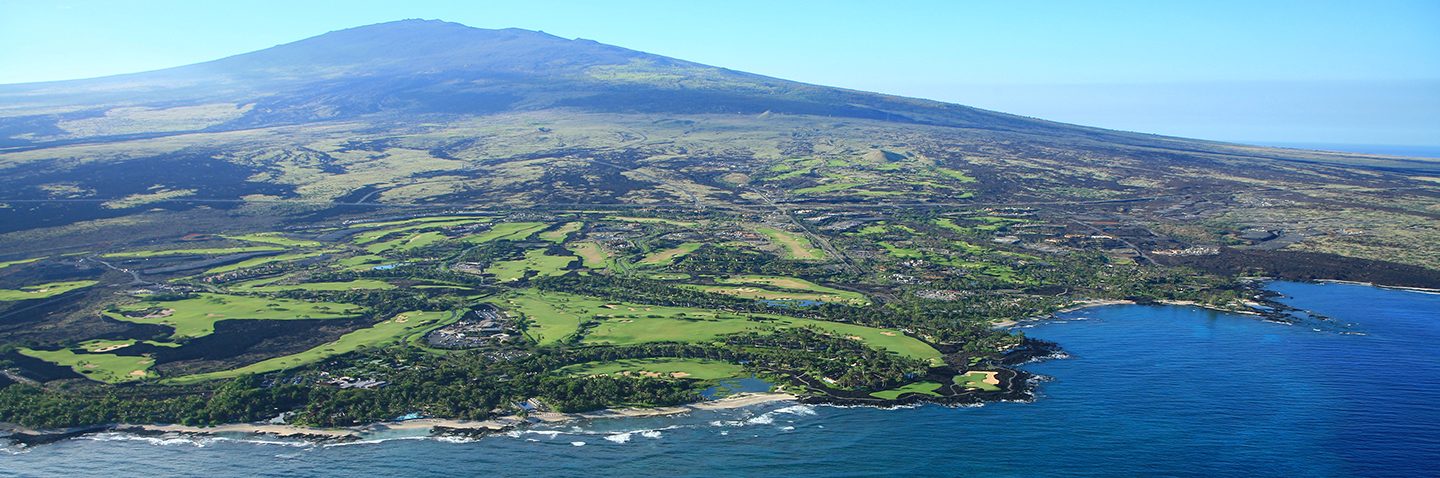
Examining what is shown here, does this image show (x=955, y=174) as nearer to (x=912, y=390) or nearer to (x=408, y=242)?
(x=408, y=242)

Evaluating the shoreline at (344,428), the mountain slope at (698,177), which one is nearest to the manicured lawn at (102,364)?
the shoreline at (344,428)

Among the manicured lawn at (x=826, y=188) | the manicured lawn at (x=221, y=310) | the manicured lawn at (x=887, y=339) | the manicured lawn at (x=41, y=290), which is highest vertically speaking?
the manicured lawn at (x=826, y=188)

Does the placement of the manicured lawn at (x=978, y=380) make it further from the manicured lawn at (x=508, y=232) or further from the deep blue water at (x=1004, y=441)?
the manicured lawn at (x=508, y=232)

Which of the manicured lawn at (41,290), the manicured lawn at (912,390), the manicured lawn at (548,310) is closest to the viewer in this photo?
the manicured lawn at (912,390)

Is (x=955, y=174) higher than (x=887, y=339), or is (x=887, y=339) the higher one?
(x=955, y=174)

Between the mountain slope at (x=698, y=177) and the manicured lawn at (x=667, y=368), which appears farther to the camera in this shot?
the mountain slope at (x=698, y=177)

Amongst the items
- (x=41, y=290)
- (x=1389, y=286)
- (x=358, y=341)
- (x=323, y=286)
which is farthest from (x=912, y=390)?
(x=41, y=290)

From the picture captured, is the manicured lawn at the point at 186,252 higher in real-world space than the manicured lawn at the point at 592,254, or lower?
lower
